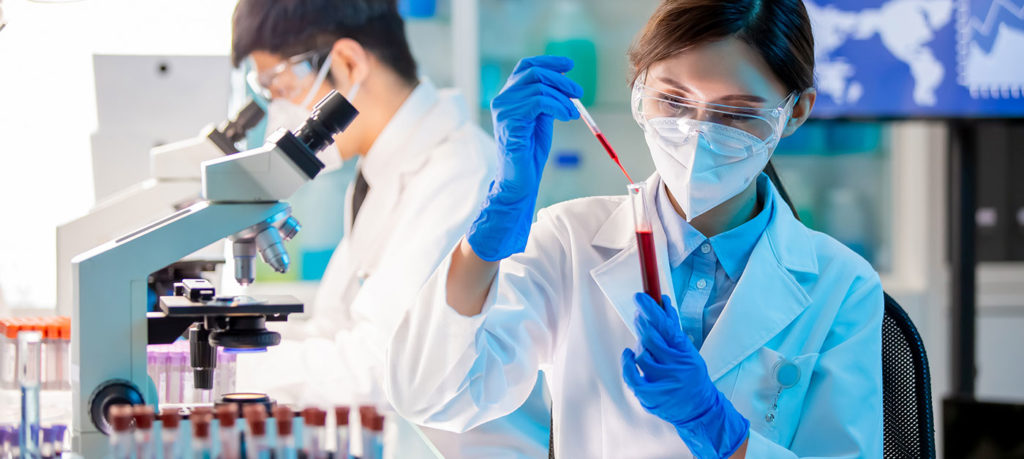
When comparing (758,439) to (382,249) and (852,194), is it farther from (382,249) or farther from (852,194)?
(852,194)

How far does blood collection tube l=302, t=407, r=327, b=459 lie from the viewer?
985mm

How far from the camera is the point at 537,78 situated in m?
1.32

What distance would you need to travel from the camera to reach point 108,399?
112 centimetres

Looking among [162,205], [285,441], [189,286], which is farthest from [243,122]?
[285,441]

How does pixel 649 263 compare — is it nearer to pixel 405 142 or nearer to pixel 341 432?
pixel 341 432

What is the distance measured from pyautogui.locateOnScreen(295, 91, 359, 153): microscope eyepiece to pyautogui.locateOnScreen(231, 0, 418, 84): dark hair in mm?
1196

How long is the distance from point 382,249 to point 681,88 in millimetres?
1178

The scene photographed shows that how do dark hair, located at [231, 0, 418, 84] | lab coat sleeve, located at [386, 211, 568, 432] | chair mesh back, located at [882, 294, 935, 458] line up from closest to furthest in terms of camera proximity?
lab coat sleeve, located at [386, 211, 568, 432] < chair mesh back, located at [882, 294, 935, 458] < dark hair, located at [231, 0, 418, 84]

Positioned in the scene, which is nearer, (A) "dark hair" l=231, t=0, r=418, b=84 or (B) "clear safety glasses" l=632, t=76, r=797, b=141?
(B) "clear safety glasses" l=632, t=76, r=797, b=141

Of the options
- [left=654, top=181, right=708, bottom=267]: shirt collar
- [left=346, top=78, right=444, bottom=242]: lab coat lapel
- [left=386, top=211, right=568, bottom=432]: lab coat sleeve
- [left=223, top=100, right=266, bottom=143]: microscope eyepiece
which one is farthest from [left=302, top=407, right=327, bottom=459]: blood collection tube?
[left=346, top=78, right=444, bottom=242]: lab coat lapel

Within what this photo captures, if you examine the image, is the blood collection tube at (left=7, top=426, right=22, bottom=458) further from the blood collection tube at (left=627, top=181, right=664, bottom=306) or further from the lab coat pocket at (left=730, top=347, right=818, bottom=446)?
the lab coat pocket at (left=730, top=347, right=818, bottom=446)

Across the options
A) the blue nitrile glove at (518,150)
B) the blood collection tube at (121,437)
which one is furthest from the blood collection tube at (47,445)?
the blue nitrile glove at (518,150)

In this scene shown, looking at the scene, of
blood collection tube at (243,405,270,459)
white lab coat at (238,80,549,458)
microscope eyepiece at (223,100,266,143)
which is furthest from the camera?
microscope eyepiece at (223,100,266,143)

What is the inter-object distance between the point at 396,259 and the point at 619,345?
2.59 feet
